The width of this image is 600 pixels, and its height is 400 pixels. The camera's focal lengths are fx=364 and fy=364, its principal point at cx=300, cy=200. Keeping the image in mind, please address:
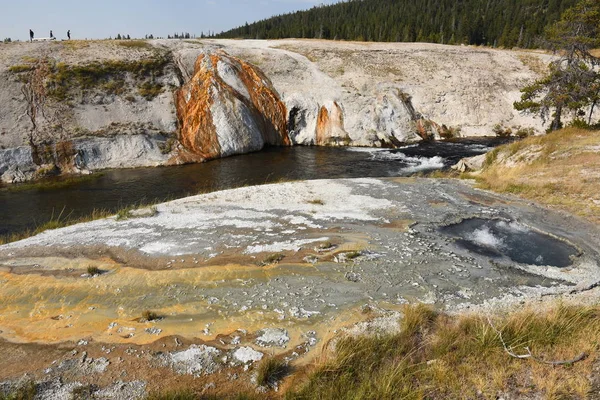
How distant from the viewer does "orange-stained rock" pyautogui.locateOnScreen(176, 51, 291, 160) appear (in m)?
26.8

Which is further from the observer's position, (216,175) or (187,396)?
(216,175)

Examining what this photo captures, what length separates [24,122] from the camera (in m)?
23.3

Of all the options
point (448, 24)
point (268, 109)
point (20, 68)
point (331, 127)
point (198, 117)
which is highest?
point (448, 24)

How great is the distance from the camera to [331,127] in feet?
102

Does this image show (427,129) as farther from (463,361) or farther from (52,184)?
(463,361)

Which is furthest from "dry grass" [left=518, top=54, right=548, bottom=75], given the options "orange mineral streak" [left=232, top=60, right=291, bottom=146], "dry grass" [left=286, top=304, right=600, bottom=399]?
"dry grass" [left=286, top=304, right=600, bottom=399]

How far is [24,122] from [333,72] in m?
25.9

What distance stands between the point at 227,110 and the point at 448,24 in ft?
267

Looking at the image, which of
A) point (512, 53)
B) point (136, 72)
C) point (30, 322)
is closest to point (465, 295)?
point (30, 322)

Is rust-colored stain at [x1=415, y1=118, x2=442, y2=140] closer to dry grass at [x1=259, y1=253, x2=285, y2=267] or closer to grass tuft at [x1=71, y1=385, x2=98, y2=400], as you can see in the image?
dry grass at [x1=259, y1=253, x2=285, y2=267]

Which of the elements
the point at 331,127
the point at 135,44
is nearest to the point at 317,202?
the point at 331,127

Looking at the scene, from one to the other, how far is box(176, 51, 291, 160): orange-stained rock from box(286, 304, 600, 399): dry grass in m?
22.3

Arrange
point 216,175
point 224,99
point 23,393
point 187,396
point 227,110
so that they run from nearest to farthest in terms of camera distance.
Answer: point 187,396
point 23,393
point 216,175
point 227,110
point 224,99

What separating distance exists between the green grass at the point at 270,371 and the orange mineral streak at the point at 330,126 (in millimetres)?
25944
